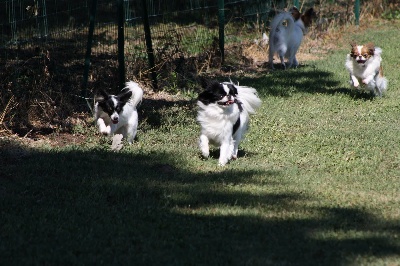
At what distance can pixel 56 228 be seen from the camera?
6.57 meters

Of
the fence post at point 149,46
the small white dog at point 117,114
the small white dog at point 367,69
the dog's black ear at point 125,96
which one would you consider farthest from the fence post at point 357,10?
the dog's black ear at point 125,96

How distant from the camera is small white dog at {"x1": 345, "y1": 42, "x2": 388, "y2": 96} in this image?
44.0 ft

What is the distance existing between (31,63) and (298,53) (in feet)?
23.4

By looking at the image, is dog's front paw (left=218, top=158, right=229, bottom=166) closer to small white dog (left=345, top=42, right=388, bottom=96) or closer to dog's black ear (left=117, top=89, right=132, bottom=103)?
dog's black ear (left=117, top=89, right=132, bottom=103)

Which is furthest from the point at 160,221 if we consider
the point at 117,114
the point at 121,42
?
the point at 121,42

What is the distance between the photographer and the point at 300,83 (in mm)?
14594

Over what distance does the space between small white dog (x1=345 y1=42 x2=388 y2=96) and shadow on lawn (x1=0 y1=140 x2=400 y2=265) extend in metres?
5.37

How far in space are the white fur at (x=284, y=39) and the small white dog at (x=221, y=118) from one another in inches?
279

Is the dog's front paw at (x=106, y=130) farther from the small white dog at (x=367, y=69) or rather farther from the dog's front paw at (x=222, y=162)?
the small white dog at (x=367, y=69)

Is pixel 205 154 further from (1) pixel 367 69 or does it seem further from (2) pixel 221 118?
(1) pixel 367 69

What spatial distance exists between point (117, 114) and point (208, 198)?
2.78 meters

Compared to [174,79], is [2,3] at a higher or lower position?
higher

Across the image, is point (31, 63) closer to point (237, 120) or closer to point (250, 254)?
point (237, 120)

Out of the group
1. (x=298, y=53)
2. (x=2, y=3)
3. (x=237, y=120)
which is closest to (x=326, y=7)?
(x=298, y=53)
